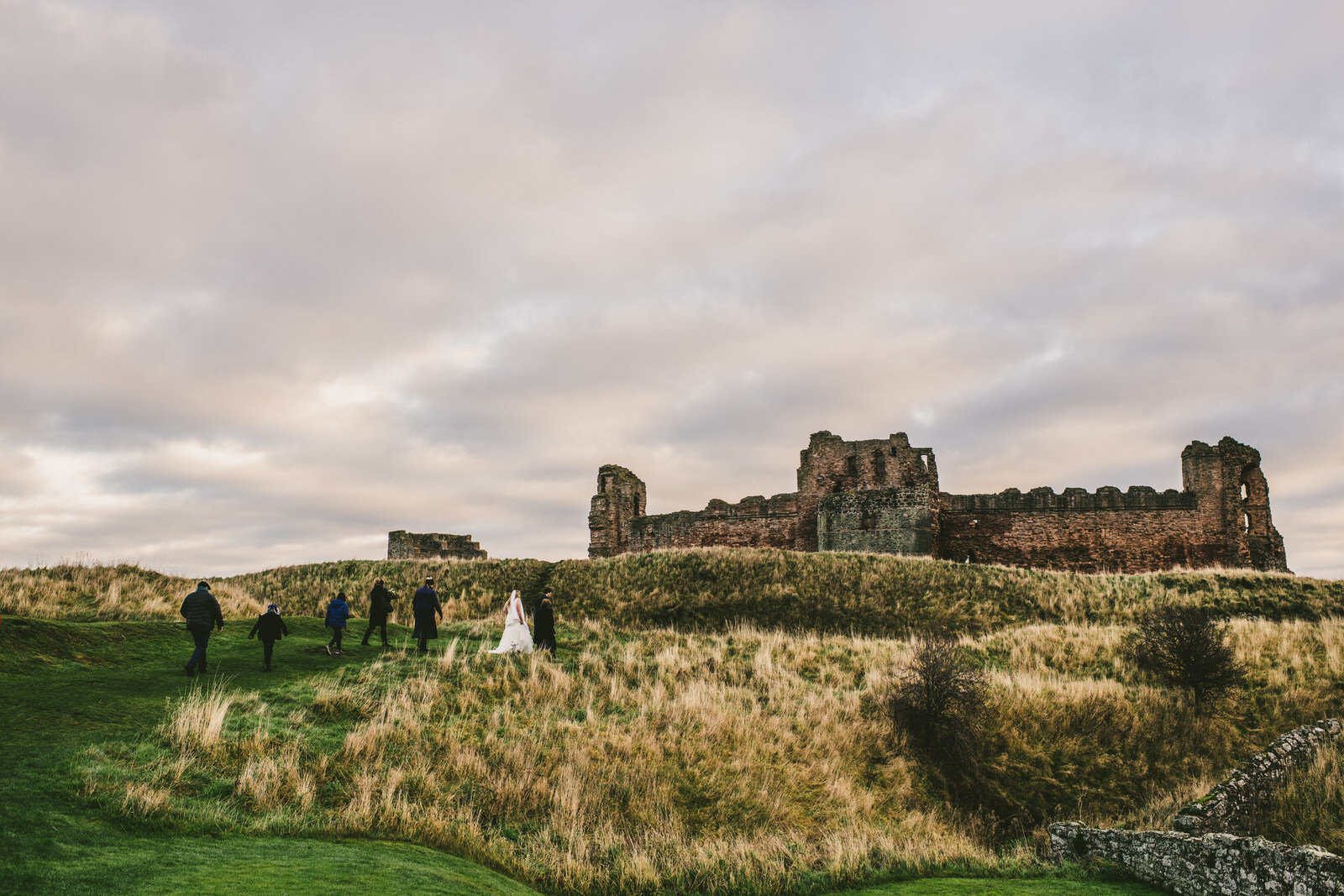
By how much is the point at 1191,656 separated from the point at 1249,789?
24.6ft

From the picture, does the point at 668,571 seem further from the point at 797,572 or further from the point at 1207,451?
the point at 1207,451

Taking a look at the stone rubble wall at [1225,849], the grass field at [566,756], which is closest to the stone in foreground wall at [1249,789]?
the stone rubble wall at [1225,849]

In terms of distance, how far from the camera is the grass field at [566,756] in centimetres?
751

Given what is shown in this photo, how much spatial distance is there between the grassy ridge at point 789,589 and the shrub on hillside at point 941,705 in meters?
9.65

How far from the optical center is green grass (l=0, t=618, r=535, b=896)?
5.60 meters

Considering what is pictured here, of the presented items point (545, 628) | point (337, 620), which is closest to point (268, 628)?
point (337, 620)

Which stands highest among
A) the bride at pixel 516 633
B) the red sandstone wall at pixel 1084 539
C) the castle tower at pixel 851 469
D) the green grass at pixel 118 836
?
the castle tower at pixel 851 469

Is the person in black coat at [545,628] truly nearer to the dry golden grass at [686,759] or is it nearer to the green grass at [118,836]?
the dry golden grass at [686,759]

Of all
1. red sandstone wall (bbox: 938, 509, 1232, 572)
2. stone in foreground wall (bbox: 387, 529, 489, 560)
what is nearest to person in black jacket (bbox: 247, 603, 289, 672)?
stone in foreground wall (bbox: 387, 529, 489, 560)

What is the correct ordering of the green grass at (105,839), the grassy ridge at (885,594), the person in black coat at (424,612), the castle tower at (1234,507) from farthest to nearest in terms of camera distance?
the castle tower at (1234,507) → the grassy ridge at (885,594) → the person in black coat at (424,612) → the green grass at (105,839)

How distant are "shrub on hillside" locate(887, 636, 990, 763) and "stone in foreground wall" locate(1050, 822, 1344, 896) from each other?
15.9ft

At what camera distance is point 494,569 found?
3172 centimetres

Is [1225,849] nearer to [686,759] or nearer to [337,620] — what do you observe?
[686,759]

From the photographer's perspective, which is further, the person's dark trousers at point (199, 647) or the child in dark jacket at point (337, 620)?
the child in dark jacket at point (337, 620)
